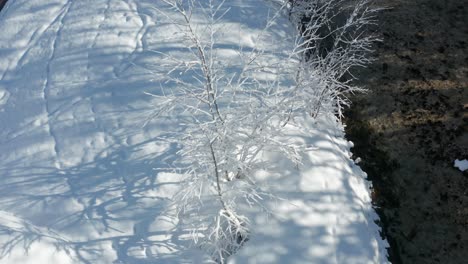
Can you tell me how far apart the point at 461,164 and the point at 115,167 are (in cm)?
503

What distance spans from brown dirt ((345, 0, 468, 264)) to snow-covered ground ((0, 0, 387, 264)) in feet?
1.17

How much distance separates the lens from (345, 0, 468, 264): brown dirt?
579 cm

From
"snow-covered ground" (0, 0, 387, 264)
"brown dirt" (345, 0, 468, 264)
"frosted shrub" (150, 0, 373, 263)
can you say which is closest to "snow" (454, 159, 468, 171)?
"brown dirt" (345, 0, 468, 264)

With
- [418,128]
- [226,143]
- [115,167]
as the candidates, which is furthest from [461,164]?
[115,167]

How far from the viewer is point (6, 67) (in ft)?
24.1

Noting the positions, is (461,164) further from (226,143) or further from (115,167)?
(115,167)

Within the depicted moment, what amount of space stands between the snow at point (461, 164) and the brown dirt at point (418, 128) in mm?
74

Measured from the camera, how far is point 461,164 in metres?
6.39

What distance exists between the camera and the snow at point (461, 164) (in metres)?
6.36

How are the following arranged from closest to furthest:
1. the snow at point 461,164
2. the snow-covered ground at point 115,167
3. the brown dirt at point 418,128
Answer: the snow-covered ground at point 115,167
the brown dirt at point 418,128
the snow at point 461,164

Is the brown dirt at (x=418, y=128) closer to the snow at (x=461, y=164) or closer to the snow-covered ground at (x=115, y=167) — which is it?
the snow at (x=461, y=164)

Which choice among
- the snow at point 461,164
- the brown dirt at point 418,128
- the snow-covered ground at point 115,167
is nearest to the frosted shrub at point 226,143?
the snow-covered ground at point 115,167

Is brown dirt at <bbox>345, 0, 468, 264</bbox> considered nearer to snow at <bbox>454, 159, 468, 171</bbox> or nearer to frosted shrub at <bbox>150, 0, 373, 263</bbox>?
snow at <bbox>454, 159, 468, 171</bbox>

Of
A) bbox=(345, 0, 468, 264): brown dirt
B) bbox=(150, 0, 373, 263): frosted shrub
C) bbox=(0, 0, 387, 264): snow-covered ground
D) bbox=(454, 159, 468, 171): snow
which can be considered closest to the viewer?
bbox=(150, 0, 373, 263): frosted shrub
